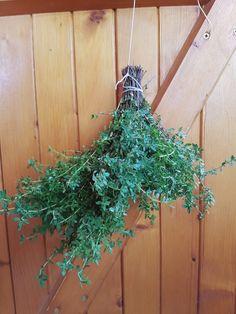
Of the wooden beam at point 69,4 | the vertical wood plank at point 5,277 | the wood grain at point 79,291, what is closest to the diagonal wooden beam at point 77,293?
the wood grain at point 79,291

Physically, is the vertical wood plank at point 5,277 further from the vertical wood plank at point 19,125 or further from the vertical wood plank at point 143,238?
the vertical wood plank at point 143,238

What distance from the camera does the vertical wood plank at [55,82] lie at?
781mm

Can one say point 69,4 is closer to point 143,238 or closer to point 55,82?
point 55,82

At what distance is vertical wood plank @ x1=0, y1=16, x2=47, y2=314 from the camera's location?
79cm

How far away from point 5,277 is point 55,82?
652 millimetres

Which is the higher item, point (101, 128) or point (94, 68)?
point (94, 68)

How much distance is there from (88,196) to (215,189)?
0.42 m

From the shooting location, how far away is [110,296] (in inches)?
35.3

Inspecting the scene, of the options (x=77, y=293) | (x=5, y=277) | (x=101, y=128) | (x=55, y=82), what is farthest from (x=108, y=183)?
(x=5, y=277)

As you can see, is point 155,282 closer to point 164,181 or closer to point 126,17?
point 164,181

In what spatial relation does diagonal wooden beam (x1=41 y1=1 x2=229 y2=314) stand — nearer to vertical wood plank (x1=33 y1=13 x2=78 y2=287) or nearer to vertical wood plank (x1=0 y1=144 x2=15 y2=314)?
vertical wood plank (x1=0 y1=144 x2=15 y2=314)

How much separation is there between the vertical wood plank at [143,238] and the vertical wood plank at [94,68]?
1.3 inches

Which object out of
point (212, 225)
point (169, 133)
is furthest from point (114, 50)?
point (212, 225)

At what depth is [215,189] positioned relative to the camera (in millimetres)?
824
